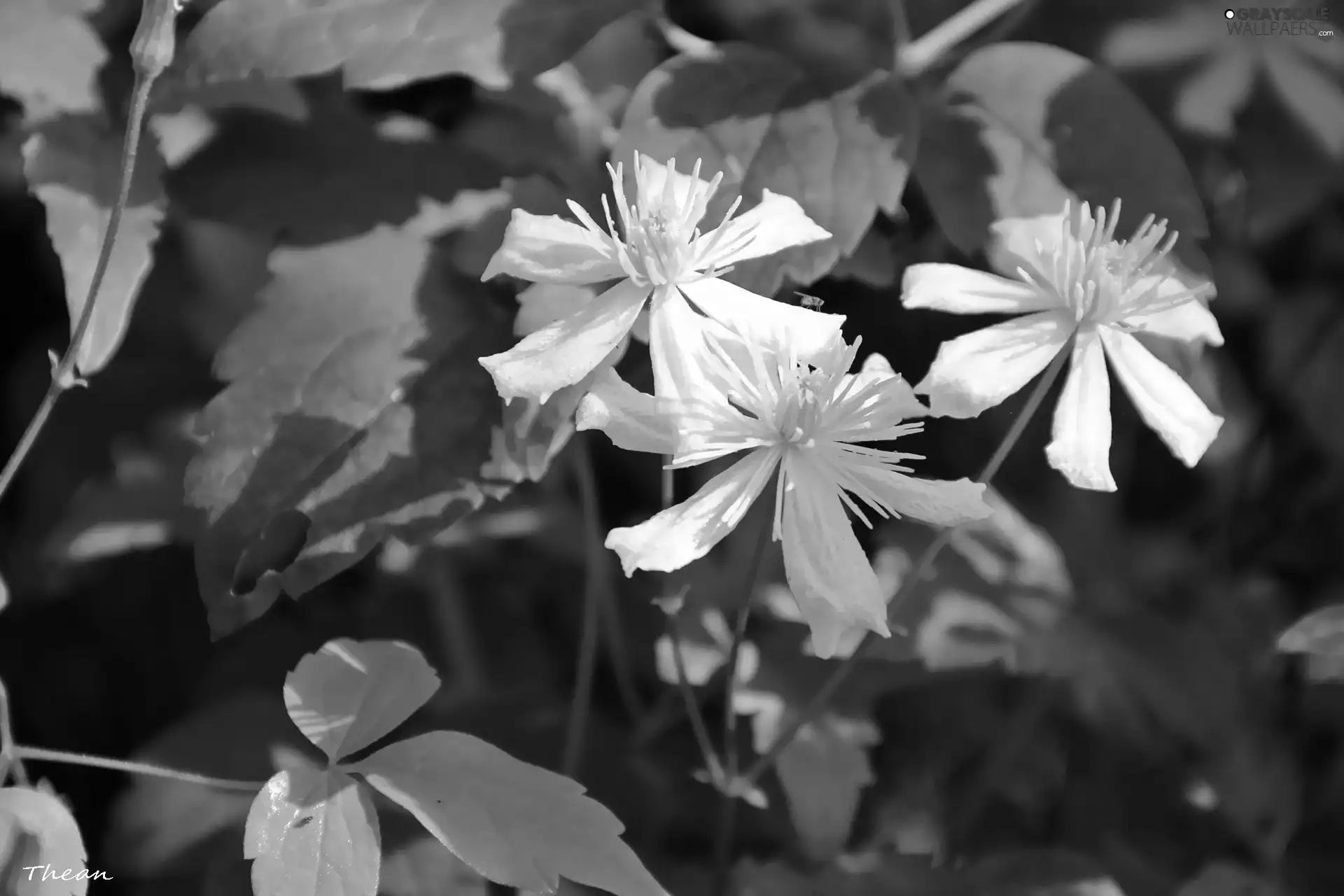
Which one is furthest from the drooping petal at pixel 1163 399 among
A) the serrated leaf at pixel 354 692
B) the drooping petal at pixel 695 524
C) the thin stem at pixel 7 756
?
the thin stem at pixel 7 756

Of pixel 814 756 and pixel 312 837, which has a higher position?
pixel 312 837

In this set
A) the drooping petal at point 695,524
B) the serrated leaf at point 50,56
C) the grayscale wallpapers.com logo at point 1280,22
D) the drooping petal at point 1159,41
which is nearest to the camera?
the drooping petal at point 695,524

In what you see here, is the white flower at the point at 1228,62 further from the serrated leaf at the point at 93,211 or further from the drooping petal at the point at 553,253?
the serrated leaf at the point at 93,211

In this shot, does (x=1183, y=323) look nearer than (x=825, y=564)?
No

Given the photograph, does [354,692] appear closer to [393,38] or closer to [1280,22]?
[393,38]

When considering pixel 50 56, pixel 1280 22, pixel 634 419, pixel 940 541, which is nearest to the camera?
pixel 634 419

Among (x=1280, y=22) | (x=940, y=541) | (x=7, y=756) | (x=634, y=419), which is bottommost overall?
(x=7, y=756)

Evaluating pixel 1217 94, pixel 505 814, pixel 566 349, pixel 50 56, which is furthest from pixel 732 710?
pixel 1217 94
